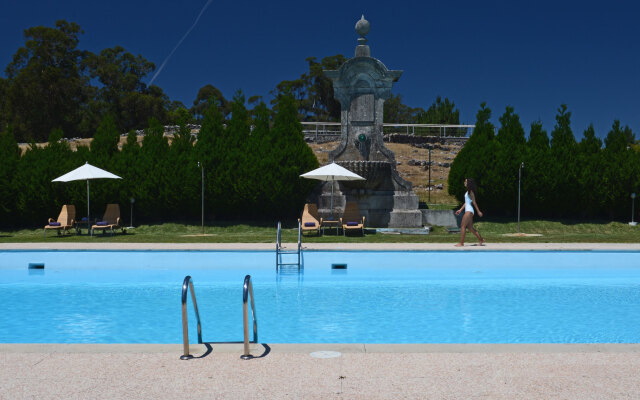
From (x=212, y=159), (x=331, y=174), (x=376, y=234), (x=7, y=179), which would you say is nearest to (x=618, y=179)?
(x=376, y=234)

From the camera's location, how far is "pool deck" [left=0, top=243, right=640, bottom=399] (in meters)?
3.54

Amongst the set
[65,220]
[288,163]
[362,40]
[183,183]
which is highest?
[362,40]

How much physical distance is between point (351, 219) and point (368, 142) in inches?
125

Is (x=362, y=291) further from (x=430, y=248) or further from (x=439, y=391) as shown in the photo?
(x=439, y=391)

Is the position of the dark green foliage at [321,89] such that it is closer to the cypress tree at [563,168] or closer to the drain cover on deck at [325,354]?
the cypress tree at [563,168]

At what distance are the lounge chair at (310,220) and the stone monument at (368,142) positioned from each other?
107cm

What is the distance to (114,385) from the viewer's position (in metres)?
3.65

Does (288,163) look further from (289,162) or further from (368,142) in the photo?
(368,142)

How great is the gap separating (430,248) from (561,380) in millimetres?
8301

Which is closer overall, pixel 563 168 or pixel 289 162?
pixel 289 162

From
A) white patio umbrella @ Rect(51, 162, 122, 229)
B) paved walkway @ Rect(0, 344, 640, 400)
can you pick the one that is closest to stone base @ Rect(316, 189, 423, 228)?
white patio umbrella @ Rect(51, 162, 122, 229)

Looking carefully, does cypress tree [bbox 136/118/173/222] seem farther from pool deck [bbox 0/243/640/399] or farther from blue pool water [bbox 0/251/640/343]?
pool deck [bbox 0/243/640/399]

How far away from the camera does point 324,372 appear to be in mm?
3885

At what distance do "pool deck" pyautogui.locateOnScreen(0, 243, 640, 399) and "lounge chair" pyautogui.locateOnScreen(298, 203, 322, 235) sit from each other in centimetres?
1162
